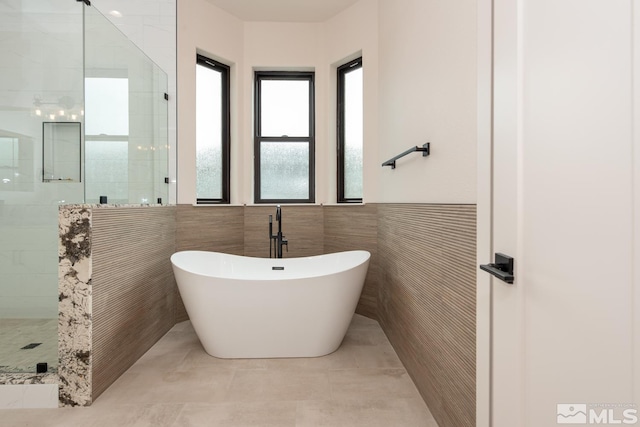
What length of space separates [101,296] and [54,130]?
1.44 meters

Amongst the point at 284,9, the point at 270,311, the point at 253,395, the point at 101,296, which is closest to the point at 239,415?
the point at 253,395

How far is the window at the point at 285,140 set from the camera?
11.0 feet

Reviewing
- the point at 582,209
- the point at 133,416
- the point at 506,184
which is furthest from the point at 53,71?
the point at 582,209

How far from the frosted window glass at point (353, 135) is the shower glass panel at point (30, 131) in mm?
2164

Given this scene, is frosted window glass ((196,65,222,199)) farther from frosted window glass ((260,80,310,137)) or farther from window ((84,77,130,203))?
window ((84,77,130,203))

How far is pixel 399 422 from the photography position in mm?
1470

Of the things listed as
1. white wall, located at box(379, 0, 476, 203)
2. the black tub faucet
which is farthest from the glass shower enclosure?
white wall, located at box(379, 0, 476, 203)

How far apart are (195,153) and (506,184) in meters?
2.61

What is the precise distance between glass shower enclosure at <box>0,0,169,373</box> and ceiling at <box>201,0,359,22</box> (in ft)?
3.42

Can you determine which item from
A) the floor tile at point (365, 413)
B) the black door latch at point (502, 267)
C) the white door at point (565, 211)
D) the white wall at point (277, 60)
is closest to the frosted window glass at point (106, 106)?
the white wall at point (277, 60)

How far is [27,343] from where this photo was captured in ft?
6.02

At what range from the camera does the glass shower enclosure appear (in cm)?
204

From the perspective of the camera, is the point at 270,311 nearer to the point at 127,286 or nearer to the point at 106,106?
the point at 127,286

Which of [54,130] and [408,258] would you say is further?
[54,130]
